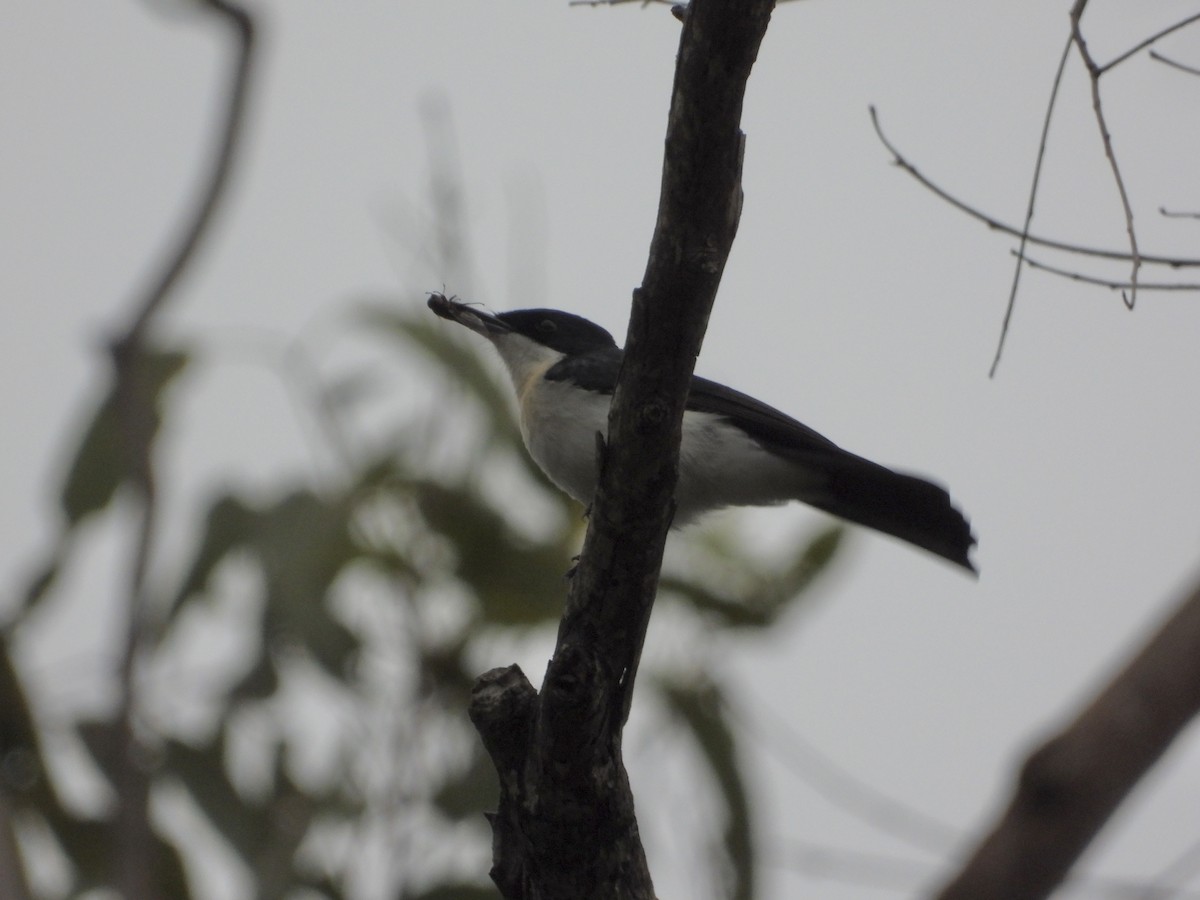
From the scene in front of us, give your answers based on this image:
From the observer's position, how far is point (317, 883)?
5.05 m

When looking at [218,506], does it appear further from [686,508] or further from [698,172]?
[698,172]

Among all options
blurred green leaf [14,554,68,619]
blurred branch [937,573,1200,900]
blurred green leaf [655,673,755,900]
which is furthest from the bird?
blurred branch [937,573,1200,900]

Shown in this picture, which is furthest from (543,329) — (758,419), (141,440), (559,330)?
(141,440)

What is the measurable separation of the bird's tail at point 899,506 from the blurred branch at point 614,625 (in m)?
1.68

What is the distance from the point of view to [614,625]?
280 cm

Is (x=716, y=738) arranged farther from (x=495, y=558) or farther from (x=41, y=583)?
(x=41, y=583)

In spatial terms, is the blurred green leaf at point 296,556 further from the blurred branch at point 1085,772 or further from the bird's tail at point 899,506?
the blurred branch at point 1085,772

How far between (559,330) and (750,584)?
1205mm

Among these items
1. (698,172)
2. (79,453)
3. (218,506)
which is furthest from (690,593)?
(698,172)

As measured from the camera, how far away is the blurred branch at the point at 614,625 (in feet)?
8.30

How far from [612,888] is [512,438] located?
115 inches

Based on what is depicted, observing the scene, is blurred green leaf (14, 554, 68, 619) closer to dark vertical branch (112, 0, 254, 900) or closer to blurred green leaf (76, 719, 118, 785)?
blurred green leaf (76, 719, 118, 785)

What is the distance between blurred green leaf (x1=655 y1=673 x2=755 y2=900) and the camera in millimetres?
4711

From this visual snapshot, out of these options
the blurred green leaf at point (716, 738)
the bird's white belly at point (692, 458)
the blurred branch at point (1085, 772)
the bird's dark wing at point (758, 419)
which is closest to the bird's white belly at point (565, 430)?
the bird's white belly at point (692, 458)
